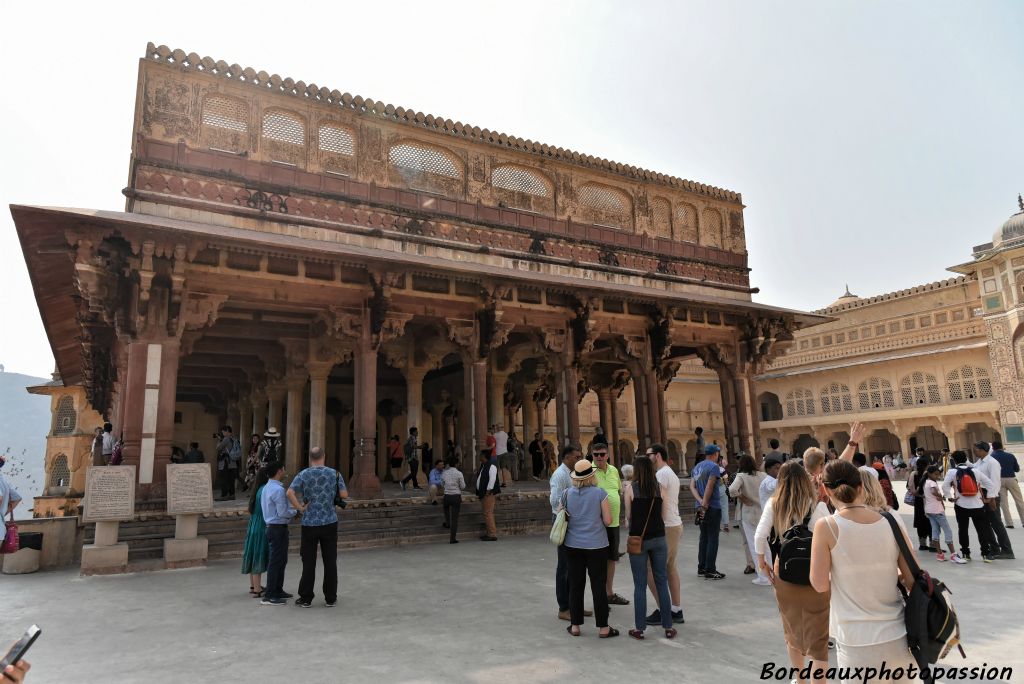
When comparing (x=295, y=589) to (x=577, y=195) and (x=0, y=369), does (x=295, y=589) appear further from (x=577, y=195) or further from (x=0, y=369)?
(x=0, y=369)

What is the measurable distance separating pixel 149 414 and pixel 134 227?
2978 mm

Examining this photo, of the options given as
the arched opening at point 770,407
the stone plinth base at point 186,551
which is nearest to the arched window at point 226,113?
the stone plinth base at point 186,551

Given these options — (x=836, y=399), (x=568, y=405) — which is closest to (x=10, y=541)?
(x=568, y=405)

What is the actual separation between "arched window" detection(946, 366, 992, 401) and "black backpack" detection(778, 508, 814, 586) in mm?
38081

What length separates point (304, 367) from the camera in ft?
52.6

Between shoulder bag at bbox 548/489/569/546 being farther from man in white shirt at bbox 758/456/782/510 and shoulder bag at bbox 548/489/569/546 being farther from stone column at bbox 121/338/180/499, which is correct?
stone column at bbox 121/338/180/499

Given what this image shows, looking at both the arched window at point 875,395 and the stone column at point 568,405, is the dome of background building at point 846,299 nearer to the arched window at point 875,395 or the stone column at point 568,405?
the arched window at point 875,395

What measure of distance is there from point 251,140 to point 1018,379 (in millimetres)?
36635

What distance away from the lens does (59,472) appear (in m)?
32.8

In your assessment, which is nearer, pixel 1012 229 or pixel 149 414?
pixel 149 414

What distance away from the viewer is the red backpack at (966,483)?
808 centimetres

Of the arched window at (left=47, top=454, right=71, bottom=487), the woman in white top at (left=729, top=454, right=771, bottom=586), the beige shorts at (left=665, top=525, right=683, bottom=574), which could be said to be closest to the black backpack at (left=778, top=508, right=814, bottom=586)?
the beige shorts at (left=665, top=525, right=683, bottom=574)

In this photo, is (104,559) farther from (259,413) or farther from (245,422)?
(245,422)

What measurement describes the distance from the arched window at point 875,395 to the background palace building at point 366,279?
23.5 metres
